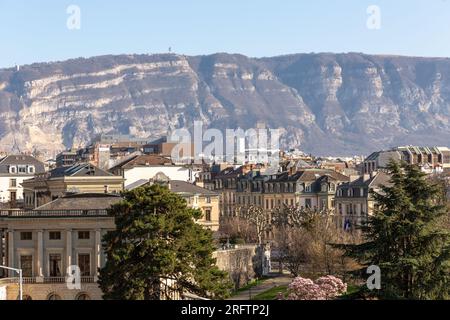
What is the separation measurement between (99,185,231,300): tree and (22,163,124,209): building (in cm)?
2565

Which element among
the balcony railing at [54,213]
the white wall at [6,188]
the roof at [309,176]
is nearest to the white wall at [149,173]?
the white wall at [6,188]

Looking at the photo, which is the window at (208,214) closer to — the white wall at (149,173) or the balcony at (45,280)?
the white wall at (149,173)

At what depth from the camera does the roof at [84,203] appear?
63688 mm

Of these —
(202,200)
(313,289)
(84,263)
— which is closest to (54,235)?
(84,263)

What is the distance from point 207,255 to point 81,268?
1343 centimetres

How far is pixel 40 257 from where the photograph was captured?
62.2 meters

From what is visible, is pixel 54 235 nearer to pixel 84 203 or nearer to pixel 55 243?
pixel 55 243

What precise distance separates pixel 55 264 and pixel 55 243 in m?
1.05

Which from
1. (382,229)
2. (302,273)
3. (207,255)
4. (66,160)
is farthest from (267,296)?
(66,160)

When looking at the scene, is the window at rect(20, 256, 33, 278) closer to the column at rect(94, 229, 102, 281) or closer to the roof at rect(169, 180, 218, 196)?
the column at rect(94, 229, 102, 281)

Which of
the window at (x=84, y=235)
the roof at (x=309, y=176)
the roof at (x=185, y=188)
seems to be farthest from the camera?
the roof at (x=309, y=176)

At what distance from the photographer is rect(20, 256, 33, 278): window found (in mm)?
62000

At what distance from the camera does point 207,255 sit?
49.9 metres
